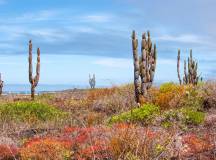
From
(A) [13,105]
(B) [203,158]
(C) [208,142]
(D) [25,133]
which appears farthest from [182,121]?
(A) [13,105]

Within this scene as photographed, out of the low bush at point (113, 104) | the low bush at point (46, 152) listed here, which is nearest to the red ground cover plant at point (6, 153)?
the low bush at point (46, 152)

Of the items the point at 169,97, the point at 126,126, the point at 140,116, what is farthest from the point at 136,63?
the point at 126,126

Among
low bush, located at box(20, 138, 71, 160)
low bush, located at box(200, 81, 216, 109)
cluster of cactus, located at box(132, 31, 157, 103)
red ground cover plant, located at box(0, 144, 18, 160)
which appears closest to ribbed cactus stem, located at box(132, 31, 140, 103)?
cluster of cactus, located at box(132, 31, 157, 103)

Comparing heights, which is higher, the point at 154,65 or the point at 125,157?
the point at 154,65

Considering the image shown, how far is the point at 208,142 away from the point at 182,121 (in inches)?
284

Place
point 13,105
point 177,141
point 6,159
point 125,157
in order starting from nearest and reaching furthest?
point 125,157
point 177,141
point 6,159
point 13,105

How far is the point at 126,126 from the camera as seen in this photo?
481 inches

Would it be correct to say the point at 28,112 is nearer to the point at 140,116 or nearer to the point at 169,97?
the point at 140,116

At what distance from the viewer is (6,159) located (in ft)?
38.4

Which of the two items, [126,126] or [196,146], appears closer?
[196,146]

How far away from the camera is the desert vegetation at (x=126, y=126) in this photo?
9383mm

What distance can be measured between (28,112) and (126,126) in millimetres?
12523

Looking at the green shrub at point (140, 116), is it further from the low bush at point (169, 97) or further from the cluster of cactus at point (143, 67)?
the cluster of cactus at point (143, 67)

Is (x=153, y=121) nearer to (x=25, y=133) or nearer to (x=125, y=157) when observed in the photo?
(x=25, y=133)
